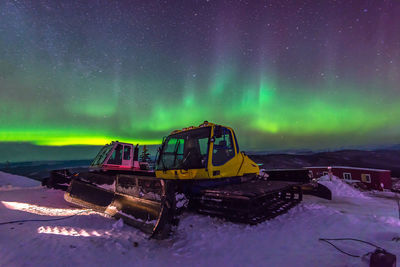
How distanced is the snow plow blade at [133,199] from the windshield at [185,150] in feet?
5.87

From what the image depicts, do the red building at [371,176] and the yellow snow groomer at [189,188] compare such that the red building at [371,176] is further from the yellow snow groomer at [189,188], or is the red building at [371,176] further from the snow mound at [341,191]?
the yellow snow groomer at [189,188]

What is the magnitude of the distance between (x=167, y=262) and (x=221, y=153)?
153 inches

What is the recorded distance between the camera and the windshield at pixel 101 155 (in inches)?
484

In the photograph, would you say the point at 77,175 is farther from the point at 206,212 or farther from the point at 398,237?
the point at 398,237

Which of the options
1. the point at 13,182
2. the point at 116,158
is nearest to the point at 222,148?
the point at 116,158

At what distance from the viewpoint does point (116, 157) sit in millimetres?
13039

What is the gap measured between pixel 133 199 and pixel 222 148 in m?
3.16

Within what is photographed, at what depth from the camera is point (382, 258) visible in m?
2.45

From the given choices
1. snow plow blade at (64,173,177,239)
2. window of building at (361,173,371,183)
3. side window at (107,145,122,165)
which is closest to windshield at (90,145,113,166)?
side window at (107,145,122,165)

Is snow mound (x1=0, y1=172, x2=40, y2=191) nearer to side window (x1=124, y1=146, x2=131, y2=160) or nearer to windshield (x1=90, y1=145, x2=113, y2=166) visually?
windshield (x1=90, y1=145, x2=113, y2=166)

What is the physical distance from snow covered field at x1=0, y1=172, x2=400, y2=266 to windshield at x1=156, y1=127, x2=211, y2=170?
1.71 meters

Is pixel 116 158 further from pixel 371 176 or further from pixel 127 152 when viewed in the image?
pixel 371 176

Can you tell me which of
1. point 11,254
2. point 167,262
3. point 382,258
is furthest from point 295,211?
point 11,254

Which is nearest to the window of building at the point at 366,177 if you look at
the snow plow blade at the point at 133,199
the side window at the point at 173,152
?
the side window at the point at 173,152
